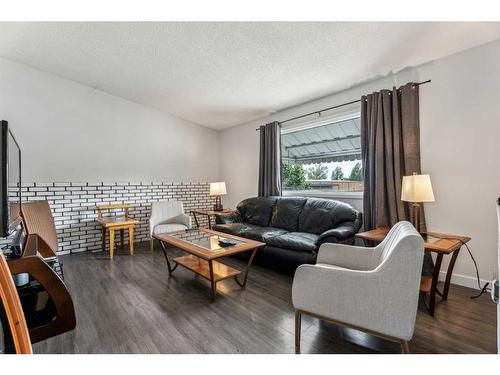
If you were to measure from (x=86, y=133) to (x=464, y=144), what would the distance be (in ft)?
16.6

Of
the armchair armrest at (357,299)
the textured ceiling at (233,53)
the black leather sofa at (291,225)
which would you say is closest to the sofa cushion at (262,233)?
the black leather sofa at (291,225)

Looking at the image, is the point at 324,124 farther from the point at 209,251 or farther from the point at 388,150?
the point at 209,251

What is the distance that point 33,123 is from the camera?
3512 millimetres

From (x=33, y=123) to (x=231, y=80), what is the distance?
2951mm

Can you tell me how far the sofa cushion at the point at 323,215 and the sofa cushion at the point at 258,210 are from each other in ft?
2.01

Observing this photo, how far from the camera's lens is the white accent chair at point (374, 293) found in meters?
1.27

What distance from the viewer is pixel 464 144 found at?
7.83ft

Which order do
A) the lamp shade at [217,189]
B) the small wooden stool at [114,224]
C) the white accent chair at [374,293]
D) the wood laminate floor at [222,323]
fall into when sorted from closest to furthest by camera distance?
the white accent chair at [374,293] < the wood laminate floor at [222,323] < the small wooden stool at [114,224] < the lamp shade at [217,189]

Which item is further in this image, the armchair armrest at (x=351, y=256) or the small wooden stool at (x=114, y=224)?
the small wooden stool at (x=114, y=224)

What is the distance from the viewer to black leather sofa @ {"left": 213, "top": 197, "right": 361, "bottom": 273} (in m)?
2.69

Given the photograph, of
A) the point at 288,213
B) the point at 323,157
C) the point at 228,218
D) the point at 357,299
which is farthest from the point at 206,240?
the point at 323,157

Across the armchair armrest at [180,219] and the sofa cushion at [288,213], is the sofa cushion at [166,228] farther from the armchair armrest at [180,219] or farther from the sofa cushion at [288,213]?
the sofa cushion at [288,213]

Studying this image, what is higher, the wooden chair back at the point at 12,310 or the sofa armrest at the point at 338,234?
the wooden chair back at the point at 12,310

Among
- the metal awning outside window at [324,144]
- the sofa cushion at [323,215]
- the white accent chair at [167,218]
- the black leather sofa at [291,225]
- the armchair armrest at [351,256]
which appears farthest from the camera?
the white accent chair at [167,218]
